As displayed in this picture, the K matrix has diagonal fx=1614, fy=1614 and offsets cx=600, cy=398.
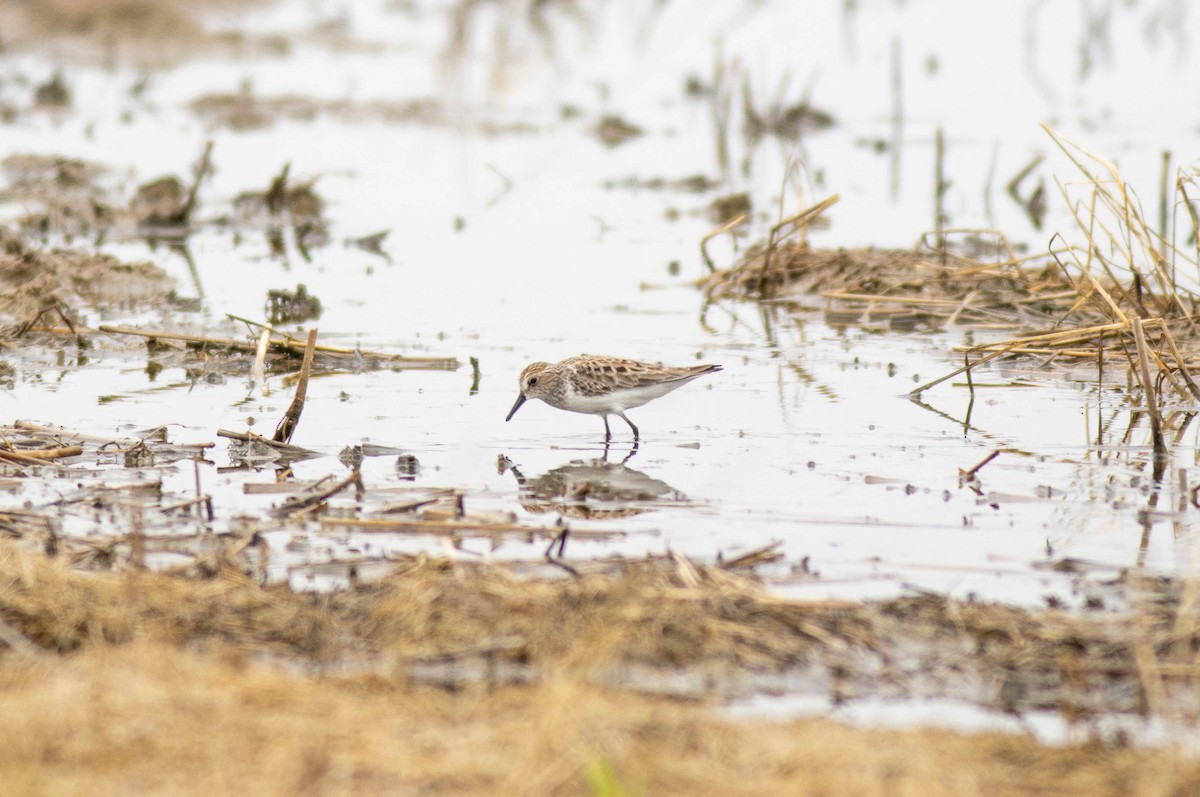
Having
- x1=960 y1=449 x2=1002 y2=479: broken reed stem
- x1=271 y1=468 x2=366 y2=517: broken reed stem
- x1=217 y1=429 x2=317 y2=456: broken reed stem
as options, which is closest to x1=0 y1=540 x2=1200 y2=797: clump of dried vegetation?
x1=271 y1=468 x2=366 y2=517: broken reed stem

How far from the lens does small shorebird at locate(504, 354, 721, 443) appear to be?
370 inches

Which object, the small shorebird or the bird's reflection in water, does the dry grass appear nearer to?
the bird's reflection in water

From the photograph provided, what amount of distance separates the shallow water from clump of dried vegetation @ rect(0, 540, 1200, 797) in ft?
1.95

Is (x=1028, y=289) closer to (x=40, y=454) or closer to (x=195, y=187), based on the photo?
(x=40, y=454)

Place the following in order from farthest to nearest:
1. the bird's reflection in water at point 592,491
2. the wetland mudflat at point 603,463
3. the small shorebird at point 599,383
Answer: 1. the small shorebird at point 599,383
2. the bird's reflection in water at point 592,491
3. the wetland mudflat at point 603,463

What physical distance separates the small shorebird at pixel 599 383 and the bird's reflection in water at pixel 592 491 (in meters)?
0.46

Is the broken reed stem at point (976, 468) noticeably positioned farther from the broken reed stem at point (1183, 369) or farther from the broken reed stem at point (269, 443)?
the broken reed stem at point (269, 443)

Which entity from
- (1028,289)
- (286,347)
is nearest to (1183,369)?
(1028,289)

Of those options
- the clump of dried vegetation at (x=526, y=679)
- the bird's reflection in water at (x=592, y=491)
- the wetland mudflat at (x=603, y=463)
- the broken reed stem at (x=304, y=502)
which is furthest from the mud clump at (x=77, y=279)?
the clump of dried vegetation at (x=526, y=679)

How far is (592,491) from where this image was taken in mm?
8266

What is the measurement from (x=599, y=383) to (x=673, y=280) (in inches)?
220

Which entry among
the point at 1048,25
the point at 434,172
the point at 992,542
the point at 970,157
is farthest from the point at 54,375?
the point at 1048,25

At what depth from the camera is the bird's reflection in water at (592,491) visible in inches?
306

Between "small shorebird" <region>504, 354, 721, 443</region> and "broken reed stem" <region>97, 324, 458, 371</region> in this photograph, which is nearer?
"small shorebird" <region>504, 354, 721, 443</region>
